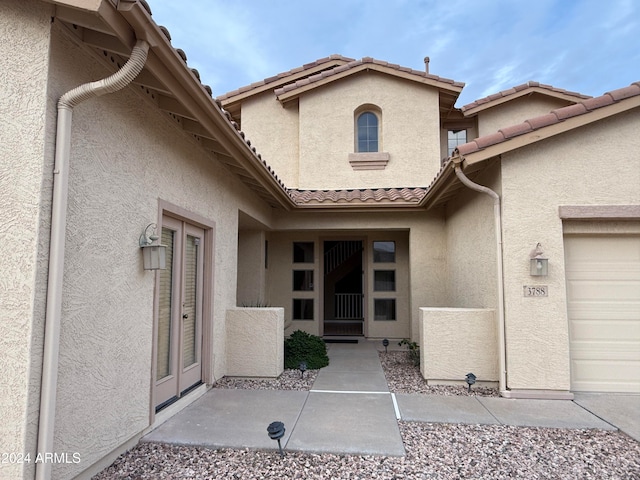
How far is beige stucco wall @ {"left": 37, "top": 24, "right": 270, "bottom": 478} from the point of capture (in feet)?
11.1

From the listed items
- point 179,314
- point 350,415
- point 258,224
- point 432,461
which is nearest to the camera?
point 432,461

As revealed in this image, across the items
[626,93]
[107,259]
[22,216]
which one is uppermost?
[626,93]

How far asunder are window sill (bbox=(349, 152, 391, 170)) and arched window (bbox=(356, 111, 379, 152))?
38 cm

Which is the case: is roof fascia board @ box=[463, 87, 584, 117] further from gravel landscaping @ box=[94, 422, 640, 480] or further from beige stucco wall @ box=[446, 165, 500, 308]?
gravel landscaping @ box=[94, 422, 640, 480]

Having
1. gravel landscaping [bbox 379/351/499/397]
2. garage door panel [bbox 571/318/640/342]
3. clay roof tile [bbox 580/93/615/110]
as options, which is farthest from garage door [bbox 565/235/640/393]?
clay roof tile [bbox 580/93/615/110]

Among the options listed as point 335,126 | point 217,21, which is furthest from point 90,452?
point 217,21

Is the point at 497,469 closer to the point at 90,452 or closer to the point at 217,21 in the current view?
the point at 90,452

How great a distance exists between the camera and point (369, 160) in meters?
11.9

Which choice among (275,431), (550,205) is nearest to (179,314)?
(275,431)

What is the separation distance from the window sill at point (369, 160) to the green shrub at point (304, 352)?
5532 millimetres

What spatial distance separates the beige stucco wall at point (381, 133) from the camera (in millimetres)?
11836

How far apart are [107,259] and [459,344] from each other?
18.9ft

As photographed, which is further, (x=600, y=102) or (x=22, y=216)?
(x=600, y=102)

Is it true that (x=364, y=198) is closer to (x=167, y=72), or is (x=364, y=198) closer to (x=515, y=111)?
(x=167, y=72)
